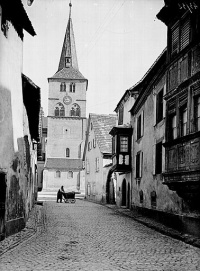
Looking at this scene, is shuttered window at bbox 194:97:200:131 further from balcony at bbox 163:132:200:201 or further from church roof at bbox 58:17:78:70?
church roof at bbox 58:17:78:70

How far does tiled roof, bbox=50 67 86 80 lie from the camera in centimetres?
7993

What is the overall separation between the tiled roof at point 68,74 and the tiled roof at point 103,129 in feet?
129

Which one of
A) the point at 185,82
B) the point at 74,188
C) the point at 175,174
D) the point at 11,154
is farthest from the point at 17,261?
the point at 74,188

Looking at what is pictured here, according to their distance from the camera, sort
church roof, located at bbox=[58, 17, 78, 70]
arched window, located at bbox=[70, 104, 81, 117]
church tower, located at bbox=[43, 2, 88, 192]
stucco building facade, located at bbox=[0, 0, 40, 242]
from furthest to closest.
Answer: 1. arched window, located at bbox=[70, 104, 81, 117]
2. church roof, located at bbox=[58, 17, 78, 70]
3. church tower, located at bbox=[43, 2, 88, 192]
4. stucco building facade, located at bbox=[0, 0, 40, 242]

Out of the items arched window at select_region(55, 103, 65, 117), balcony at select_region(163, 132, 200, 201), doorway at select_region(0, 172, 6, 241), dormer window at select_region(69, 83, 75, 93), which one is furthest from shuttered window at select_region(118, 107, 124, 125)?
dormer window at select_region(69, 83, 75, 93)

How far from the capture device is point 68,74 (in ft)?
265

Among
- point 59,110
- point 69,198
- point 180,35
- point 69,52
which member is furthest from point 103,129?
point 69,52

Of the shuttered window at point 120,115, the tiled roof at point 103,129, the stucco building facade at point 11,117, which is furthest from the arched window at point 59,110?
the stucco building facade at point 11,117

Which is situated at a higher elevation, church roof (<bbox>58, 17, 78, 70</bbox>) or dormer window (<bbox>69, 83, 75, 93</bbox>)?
church roof (<bbox>58, 17, 78, 70</bbox>)

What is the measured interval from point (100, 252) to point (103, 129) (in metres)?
30.1

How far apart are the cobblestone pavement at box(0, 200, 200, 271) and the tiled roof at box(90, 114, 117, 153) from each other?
2330 centimetres

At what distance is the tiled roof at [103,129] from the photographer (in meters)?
37.8

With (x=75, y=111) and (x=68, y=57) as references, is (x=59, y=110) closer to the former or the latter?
(x=75, y=111)

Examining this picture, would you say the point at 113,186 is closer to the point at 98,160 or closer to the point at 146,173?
the point at 98,160
